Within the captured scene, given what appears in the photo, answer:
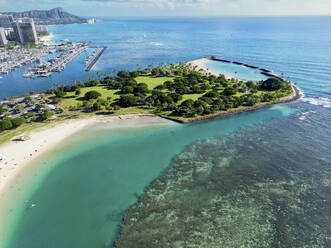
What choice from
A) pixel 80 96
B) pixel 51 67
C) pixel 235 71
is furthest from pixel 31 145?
pixel 235 71

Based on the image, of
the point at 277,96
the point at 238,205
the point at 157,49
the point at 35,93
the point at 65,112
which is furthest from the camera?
the point at 157,49

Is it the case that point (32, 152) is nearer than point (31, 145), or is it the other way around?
point (32, 152)

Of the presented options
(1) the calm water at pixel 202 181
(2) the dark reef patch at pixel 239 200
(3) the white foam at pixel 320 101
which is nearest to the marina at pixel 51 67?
(1) the calm water at pixel 202 181

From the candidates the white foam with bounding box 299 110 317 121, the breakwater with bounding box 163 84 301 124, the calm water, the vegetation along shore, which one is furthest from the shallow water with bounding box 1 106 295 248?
the white foam with bounding box 299 110 317 121

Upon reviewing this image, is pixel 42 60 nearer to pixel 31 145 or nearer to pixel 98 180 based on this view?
pixel 31 145

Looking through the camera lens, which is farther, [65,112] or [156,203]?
[65,112]

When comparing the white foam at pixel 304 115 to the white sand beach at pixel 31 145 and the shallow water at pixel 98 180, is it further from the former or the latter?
the white sand beach at pixel 31 145

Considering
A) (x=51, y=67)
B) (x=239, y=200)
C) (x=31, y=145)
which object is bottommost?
(x=239, y=200)

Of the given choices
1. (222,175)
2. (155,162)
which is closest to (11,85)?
(155,162)

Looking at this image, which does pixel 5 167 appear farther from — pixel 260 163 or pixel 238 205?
pixel 260 163
